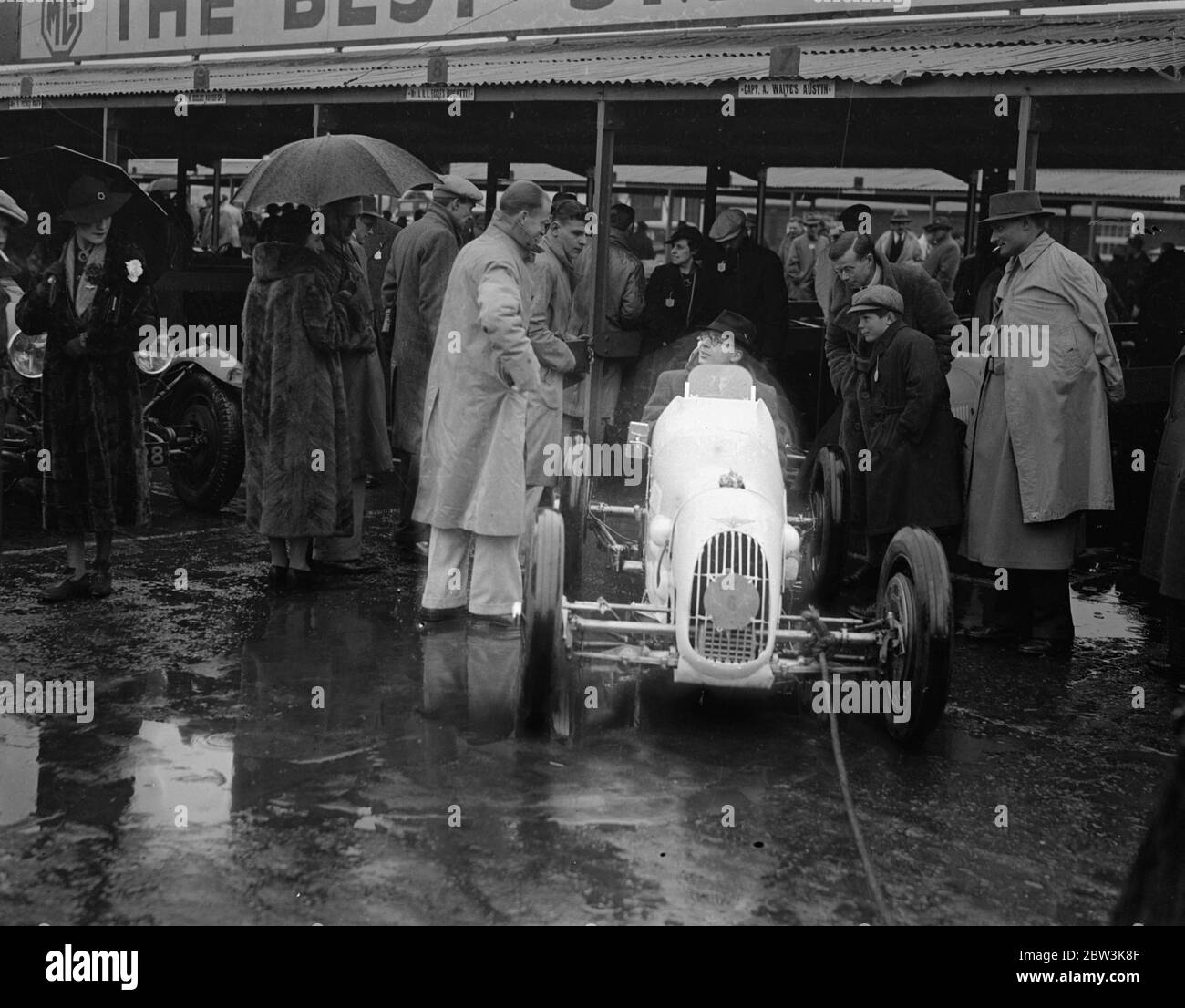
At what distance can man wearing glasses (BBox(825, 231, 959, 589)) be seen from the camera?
8.51 m

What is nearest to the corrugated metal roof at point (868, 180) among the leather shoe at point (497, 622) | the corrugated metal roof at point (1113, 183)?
the corrugated metal roof at point (1113, 183)

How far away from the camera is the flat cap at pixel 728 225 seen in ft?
37.2

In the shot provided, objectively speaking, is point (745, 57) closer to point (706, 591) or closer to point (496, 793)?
point (706, 591)

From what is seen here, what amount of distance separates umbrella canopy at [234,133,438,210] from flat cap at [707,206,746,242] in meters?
3.78

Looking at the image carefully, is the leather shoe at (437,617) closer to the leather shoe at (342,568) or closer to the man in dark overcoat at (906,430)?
→ the leather shoe at (342,568)

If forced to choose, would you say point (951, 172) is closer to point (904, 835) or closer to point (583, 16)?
point (583, 16)

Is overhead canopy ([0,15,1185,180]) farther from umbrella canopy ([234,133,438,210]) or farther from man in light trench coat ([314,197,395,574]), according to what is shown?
man in light trench coat ([314,197,395,574])

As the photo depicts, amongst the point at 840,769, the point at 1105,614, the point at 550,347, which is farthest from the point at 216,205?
the point at 840,769

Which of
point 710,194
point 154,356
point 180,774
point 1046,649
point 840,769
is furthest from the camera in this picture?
point 710,194

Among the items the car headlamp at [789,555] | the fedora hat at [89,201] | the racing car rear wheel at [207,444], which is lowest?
the car headlamp at [789,555]

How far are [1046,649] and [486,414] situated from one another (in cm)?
301

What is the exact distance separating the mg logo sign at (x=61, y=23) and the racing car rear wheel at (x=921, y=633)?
15098 mm

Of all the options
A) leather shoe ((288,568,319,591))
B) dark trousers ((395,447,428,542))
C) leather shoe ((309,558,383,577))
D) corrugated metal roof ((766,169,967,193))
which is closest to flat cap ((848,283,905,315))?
dark trousers ((395,447,428,542))

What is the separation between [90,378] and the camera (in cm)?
757
